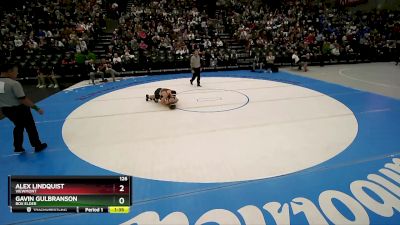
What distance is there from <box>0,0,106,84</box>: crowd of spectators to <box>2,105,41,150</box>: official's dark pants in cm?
744

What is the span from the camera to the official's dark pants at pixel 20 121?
477 cm

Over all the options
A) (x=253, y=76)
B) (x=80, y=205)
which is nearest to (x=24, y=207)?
(x=80, y=205)

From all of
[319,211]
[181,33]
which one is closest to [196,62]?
[181,33]

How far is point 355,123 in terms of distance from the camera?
21.5ft

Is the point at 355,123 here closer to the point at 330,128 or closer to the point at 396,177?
the point at 330,128

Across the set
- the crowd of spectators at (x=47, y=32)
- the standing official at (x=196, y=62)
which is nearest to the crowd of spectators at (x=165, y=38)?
the crowd of spectators at (x=47, y=32)

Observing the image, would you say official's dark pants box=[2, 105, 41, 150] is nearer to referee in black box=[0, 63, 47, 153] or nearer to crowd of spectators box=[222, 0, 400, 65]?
referee in black box=[0, 63, 47, 153]

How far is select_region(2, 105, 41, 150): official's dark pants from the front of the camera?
15.6ft

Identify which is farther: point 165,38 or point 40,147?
point 165,38
